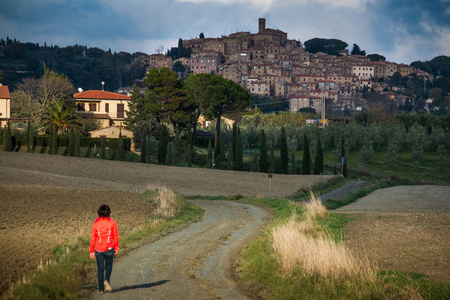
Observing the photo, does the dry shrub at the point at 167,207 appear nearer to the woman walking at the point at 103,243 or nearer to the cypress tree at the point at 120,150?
the woman walking at the point at 103,243

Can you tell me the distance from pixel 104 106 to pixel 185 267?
87824 mm

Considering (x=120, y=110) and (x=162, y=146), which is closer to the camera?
(x=162, y=146)

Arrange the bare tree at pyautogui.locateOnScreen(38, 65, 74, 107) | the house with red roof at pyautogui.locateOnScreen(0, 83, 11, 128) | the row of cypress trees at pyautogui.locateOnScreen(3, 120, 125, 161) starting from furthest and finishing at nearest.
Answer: the bare tree at pyautogui.locateOnScreen(38, 65, 74, 107), the house with red roof at pyautogui.locateOnScreen(0, 83, 11, 128), the row of cypress trees at pyautogui.locateOnScreen(3, 120, 125, 161)

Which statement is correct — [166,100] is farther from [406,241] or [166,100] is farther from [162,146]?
[406,241]

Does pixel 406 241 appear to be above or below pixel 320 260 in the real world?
below

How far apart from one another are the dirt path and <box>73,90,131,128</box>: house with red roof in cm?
7687

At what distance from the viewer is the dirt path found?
1238 centimetres

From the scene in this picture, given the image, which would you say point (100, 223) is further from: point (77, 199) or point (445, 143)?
point (445, 143)

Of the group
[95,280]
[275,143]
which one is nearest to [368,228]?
[95,280]

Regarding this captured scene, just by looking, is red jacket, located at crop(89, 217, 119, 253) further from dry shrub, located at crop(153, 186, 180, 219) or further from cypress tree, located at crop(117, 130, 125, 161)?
cypress tree, located at crop(117, 130, 125, 161)

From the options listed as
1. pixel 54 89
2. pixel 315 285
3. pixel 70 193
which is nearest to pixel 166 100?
pixel 54 89

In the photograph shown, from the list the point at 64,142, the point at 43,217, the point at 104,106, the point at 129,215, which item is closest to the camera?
the point at 43,217

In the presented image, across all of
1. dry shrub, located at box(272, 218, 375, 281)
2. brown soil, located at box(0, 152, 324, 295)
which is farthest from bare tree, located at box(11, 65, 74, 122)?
dry shrub, located at box(272, 218, 375, 281)

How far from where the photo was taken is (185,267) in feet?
49.3
